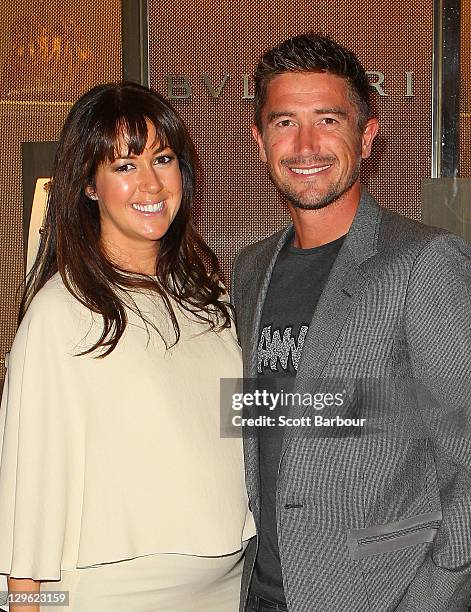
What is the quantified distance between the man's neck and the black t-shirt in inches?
1.1

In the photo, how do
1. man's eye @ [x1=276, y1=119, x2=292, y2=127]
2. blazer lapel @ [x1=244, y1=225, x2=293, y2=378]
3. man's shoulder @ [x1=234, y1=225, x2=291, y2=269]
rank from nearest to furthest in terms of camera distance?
1. blazer lapel @ [x1=244, y1=225, x2=293, y2=378]
2. man's eye @ [x1=276, y1=119, x2=292, y2=127]
3. man's shoulder @ [x1=234, y1=225, x2=291, y2=269]

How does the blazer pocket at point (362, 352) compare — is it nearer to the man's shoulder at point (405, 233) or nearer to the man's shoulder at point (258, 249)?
the man's shoulder at point (405, 233)

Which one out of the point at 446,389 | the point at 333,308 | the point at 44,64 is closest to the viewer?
the point at 446,389

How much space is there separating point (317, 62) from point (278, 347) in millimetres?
755

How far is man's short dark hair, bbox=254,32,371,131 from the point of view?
2.31 meters

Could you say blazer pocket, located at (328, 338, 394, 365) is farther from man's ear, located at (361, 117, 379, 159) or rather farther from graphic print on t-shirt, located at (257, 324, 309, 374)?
man's ear, located at (361, 117, 379, 159)

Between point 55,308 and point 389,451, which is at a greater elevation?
point 55,308

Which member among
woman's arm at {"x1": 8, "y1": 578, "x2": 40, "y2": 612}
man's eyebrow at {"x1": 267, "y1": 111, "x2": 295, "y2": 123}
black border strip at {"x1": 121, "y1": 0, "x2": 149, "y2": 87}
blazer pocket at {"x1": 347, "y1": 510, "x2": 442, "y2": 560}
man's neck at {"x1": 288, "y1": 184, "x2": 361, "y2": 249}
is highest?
black border strip at {"x1": 121, "y1": 0, "x2": 149, "y2": 87}

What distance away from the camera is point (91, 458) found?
2.03 meters

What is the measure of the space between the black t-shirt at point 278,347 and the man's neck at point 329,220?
0.03m

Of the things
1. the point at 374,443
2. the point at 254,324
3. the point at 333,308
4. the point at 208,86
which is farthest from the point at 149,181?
the point at 208,86

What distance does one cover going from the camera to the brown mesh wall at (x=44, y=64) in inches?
151

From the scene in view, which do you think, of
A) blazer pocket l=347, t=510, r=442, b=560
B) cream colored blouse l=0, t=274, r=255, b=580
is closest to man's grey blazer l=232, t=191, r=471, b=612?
blazer pocket l=347, t=510, r=442, b=560

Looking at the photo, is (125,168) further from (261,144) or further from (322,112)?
(322,112)
